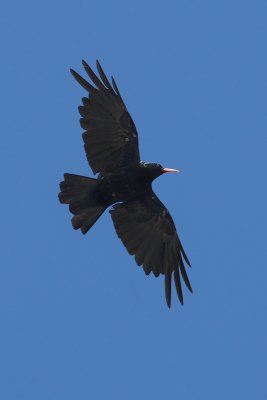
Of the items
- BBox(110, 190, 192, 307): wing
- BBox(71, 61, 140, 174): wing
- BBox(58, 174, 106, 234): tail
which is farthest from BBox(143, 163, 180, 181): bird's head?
BBox(58, 174, 106, 234): tail

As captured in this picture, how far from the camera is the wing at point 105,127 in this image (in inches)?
670

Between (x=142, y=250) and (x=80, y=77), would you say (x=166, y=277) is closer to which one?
(x=142, y=250)

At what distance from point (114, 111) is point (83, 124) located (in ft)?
1.95

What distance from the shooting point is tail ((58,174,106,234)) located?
17.0 meters

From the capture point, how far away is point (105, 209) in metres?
17.4

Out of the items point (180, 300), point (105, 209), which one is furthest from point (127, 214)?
point (180, 300)

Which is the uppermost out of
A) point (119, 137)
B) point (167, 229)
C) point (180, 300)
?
point (119, 137)

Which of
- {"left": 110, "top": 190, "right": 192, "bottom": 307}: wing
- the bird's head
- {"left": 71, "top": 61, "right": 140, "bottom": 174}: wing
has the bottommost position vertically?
{"left": 110, "top": 190, "right": 192, "bottom": 307}: wing

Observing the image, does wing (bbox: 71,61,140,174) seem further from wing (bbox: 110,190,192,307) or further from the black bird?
wing (bbox: 110,190,192,307)

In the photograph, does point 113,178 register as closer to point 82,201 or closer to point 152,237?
point 82,201

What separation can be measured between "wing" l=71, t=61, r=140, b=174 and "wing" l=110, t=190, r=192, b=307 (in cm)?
92

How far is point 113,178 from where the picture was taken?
17156 millimetres

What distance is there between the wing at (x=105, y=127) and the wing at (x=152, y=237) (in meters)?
0.92

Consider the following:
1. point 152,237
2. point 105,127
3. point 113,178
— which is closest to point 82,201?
point 113,178
